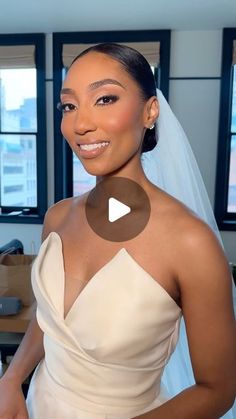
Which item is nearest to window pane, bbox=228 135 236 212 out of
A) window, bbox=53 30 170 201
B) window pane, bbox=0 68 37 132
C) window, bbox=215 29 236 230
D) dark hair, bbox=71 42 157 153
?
window, bbox=215 29 236 230

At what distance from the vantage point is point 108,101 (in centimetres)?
54

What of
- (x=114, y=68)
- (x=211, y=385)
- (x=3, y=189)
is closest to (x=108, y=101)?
(x=114, y=68)

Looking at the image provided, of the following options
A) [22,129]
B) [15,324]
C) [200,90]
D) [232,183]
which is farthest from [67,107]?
[22,129]

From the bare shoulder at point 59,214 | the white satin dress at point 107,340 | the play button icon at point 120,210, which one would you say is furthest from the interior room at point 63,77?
the white satin dress at point 107,340

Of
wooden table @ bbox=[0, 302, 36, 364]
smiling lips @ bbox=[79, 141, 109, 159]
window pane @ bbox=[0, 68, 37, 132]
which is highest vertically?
window pane @ bbox=[0, 68, 37, 132]

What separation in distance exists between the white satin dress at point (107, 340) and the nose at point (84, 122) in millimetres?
201

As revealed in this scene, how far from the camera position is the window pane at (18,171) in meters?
3.04

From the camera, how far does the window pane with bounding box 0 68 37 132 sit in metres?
2.95

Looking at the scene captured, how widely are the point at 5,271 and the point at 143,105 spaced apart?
106cm

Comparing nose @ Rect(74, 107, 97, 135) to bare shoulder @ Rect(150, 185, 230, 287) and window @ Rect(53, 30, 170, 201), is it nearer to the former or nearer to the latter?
bare shoulder @ Rect(150, 185, 230, 287)

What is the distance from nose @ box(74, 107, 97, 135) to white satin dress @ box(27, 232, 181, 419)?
201 millimetres

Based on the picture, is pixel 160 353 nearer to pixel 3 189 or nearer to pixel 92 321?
pixel 92 321

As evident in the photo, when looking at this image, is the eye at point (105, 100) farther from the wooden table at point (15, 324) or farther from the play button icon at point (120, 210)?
the wooden table at point (15, 324)

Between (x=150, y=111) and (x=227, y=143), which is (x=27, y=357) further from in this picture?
(x=227, y=143)
